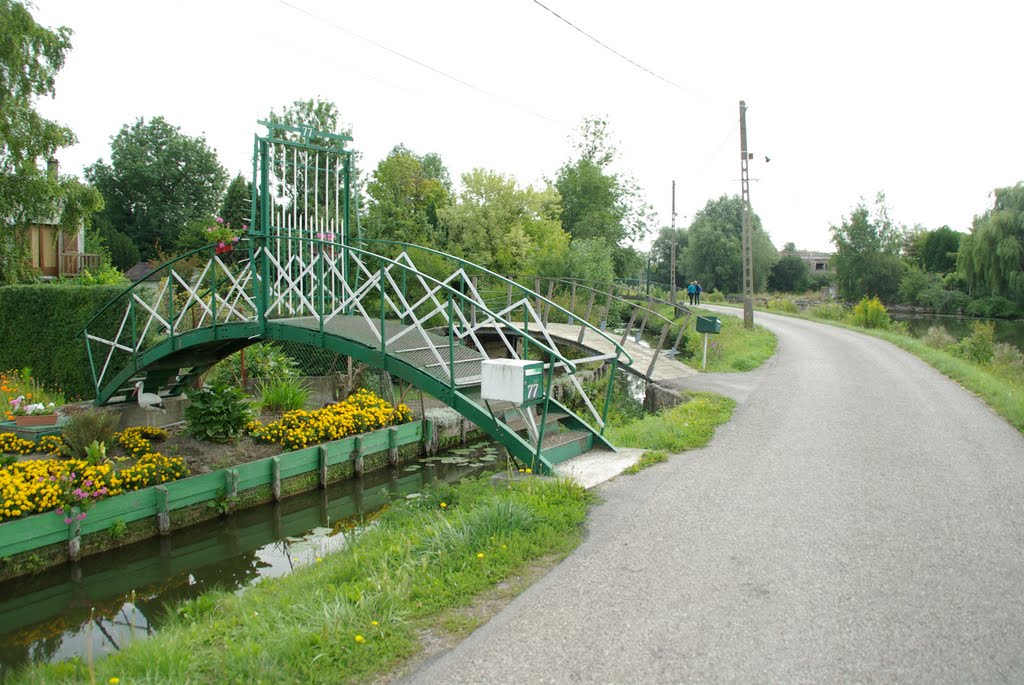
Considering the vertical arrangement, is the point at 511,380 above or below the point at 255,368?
above

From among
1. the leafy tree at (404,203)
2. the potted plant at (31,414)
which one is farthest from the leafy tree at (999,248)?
the potted plant at (31,414)

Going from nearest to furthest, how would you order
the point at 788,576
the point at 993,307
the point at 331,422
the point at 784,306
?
the point at 788,576, the point at 331,422, the point at 784,306, the point at 993,307

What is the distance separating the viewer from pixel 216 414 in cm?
1204

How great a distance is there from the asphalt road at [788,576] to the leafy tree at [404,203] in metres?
20.4

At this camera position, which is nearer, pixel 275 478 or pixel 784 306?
pixel 275 478

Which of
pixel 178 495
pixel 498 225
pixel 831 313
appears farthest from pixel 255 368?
pixel 831 313

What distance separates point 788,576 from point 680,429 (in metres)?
4.99

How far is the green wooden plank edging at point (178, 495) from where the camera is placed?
28.1 feet

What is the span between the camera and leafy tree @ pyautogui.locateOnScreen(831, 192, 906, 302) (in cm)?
5972

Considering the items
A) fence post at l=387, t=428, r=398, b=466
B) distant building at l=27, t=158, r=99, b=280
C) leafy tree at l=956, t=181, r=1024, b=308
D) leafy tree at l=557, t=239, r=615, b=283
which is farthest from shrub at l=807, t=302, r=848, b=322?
distant building at l=27, t=158, r=99, b=280

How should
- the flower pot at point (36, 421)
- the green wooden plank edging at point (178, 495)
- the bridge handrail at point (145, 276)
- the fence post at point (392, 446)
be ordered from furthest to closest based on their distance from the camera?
the fence post at point (392, 446), the flower pot at point (36, 421), the bridge handrail at point (145, 276), the green wooden plank edging at point (178, 495)

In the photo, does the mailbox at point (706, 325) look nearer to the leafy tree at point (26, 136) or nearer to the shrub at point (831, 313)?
the leafy tree at point (26, 136)

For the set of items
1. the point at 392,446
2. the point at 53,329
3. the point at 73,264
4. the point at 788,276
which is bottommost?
the point at 392,446

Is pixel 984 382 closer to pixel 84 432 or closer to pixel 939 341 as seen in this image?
pixel 939 341
